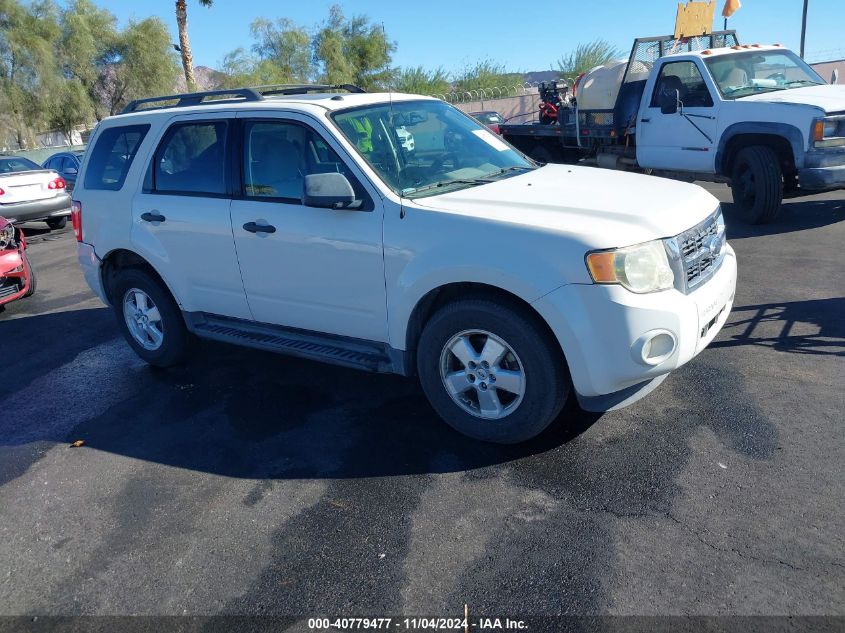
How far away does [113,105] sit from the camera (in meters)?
37.9

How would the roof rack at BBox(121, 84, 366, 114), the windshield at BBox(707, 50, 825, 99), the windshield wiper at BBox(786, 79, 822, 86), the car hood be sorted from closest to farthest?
the car hood < the roof rack at BBox(121, 84, 366, 114) < the windshield at BBox(707, 50, 825, 99) < the windshield wiper at BBox(786, 79, 822, 86)

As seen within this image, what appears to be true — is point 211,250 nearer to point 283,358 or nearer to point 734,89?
point 283,358

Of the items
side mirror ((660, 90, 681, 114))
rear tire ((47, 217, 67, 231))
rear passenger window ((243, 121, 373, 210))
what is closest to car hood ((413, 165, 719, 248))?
rear passenger window ((243, 121, 373, 210))

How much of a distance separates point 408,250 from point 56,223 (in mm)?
13008

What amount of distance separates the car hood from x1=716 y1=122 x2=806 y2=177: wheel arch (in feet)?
15.3

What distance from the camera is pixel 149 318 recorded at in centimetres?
554

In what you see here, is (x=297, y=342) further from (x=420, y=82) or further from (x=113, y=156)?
(x=420, y=82)

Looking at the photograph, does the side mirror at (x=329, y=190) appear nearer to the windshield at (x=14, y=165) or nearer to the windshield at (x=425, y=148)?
the windshield at (x=425, y=148)

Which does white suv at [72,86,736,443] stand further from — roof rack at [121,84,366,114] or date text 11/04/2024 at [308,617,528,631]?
date text 11/04/2024 at [308,617,528,631]

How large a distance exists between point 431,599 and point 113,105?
134 feet

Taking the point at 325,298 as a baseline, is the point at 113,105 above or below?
above

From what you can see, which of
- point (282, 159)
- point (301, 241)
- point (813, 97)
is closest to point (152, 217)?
point (282, 159)

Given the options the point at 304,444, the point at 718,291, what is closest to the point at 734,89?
the point at 718,291

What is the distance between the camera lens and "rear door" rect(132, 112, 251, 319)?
15.7ft
